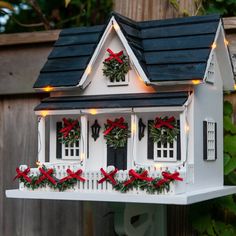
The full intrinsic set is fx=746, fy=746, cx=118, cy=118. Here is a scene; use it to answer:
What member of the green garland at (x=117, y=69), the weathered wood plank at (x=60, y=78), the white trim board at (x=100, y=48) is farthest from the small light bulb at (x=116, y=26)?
the weathered wood plank at (x=60, y=78)

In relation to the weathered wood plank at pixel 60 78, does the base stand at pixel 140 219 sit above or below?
below

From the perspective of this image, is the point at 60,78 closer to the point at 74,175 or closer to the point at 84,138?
the point at 84,138

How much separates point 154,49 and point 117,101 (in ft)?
0.87

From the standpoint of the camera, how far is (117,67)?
3.00 m

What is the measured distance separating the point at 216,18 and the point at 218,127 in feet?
1.60

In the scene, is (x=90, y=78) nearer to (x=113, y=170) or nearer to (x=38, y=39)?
(x=113, y=170)

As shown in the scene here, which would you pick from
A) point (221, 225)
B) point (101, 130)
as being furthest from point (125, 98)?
point (221, 225)

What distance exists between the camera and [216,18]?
9.77 feet

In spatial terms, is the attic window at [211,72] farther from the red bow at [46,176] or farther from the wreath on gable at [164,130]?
the red bow at [46,176]

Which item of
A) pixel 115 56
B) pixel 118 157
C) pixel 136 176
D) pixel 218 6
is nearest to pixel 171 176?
pixel 136 176

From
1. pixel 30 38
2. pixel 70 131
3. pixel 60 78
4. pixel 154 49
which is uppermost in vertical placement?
pixel 30 38

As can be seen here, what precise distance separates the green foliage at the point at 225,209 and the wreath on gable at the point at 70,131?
0.64 m

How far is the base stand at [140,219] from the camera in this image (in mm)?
3014

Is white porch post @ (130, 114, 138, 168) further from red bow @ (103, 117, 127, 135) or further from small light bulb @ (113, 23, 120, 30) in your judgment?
small light bulb @ (113, 23, 120, 30)
